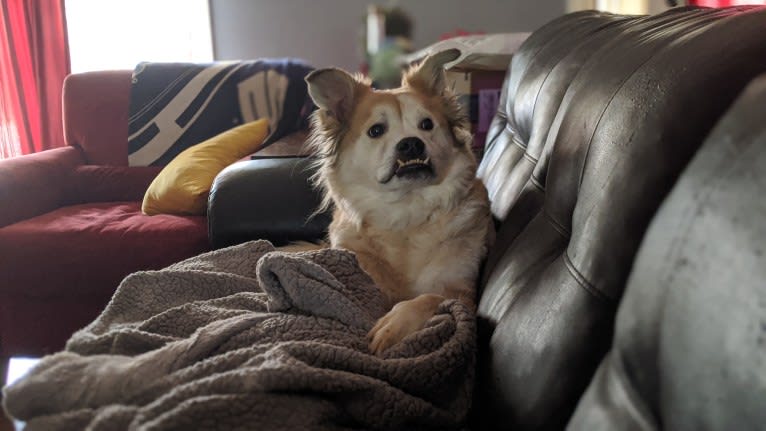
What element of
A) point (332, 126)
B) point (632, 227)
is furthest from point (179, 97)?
point (632, 227)

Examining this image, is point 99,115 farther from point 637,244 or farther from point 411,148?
point 637,244

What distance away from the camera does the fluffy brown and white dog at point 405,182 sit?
4.58 feet

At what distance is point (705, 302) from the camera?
492 millimetres

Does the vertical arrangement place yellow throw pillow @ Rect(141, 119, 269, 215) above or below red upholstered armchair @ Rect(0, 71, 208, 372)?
above

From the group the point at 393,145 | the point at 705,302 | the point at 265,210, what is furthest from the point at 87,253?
the point at 705,302

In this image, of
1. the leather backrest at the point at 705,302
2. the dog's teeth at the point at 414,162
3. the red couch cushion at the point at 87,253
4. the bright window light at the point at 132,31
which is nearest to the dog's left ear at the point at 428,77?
the dog's teeth at the point at 414,162

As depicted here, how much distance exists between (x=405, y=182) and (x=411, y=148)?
0.08m

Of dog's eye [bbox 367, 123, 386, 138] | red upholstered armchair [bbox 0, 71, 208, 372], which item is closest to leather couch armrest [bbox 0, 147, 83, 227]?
red upholstered armchair [bbox 0, 71, 208, 372]

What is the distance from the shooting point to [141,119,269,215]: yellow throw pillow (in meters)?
2.31

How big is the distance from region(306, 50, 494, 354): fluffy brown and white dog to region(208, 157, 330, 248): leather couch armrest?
0.07 meters

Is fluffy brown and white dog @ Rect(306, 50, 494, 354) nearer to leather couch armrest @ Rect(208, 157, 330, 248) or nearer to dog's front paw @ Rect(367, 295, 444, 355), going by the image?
leather couch armrest @ Rect(208, 157, 330, 248)

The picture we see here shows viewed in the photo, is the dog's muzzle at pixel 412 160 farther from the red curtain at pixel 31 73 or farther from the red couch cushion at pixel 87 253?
the red curtain at pixel 31 73

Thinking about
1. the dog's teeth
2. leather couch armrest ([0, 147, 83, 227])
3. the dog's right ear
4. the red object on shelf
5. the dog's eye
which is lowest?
leather couch armrest ([0, 147, 83, 227])

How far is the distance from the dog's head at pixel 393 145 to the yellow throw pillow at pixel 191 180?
784mm
